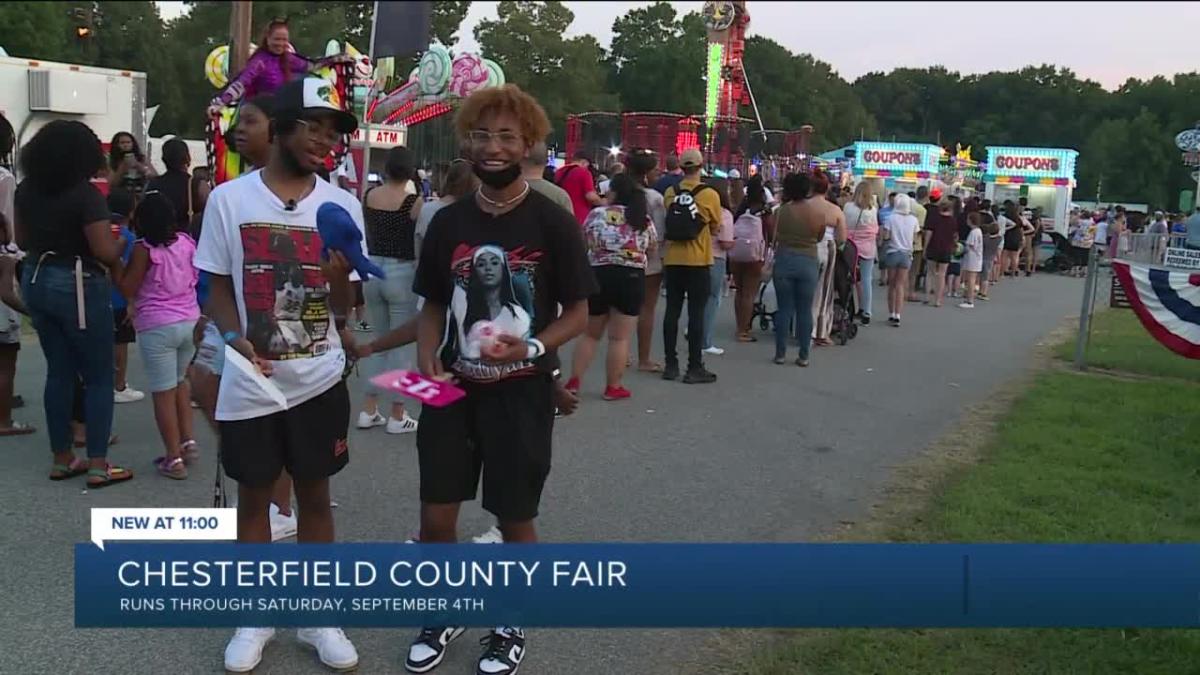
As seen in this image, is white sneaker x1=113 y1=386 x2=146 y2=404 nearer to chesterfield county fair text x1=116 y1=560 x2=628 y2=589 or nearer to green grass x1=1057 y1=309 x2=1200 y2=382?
chesterfield county fair text x1=116 y1=560 x2=628 y2=589

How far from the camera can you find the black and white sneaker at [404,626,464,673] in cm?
330

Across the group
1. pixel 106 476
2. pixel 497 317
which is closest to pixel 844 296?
pixel 106 476

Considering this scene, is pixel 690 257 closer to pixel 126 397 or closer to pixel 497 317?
pixel 126 397

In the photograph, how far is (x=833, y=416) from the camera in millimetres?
7402

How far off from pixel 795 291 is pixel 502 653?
6.54 metres

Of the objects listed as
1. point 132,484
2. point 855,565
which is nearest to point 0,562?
point 132,484

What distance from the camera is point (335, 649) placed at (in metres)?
3.29

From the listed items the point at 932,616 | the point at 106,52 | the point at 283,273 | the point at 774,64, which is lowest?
the point at 932,616

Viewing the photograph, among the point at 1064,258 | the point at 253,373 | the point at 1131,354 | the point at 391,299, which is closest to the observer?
the point at 253,373

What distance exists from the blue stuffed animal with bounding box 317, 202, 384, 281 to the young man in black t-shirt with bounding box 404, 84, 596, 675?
0.67ft

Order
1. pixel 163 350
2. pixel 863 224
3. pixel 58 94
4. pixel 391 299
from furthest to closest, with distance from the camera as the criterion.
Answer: pixel 58 94, pixel 863 224, pixel 391 299, pixel 163 350

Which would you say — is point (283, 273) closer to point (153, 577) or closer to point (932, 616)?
point (153, 577)

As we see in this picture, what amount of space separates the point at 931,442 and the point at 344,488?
395 cm

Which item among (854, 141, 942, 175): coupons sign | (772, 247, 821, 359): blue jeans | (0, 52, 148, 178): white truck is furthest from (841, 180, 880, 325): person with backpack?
(854, 141, 942, 175): coupons sign
